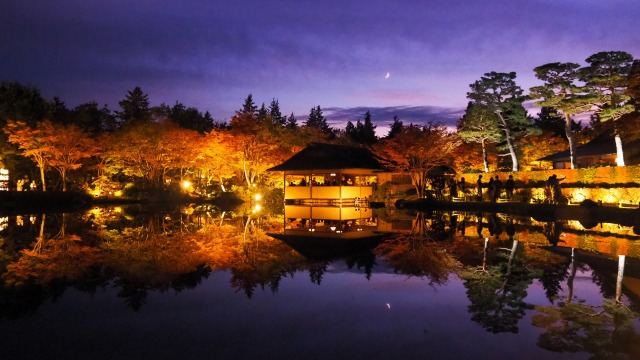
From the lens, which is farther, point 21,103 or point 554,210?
point 21,103

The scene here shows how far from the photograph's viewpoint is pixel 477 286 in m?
8.29

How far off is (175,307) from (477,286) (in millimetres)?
4971

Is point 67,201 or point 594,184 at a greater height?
point 594,184

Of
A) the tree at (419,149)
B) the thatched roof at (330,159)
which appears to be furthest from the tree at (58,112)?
the tree at (419,149)

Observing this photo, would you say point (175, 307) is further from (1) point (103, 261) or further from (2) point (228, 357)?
(1) point (103, 261)

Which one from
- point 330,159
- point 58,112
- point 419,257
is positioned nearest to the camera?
point 419,257

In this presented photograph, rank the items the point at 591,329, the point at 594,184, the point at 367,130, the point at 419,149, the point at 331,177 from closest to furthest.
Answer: the point at 591,329 < the point at 594,184 < the point at 419,149 < the point at 331,177 < the point at 367,130

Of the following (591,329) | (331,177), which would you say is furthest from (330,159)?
(591,329)

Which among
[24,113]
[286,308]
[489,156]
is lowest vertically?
[286,308]

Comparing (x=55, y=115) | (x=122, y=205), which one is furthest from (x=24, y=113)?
(x=122, y=205)

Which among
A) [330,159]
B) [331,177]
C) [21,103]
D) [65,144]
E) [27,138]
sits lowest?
[331,177]

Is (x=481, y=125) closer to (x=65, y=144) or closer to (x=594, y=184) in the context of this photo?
(x=594, y=184)

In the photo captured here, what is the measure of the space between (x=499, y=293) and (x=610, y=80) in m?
A: 22.1

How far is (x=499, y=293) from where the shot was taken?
7699 mm
